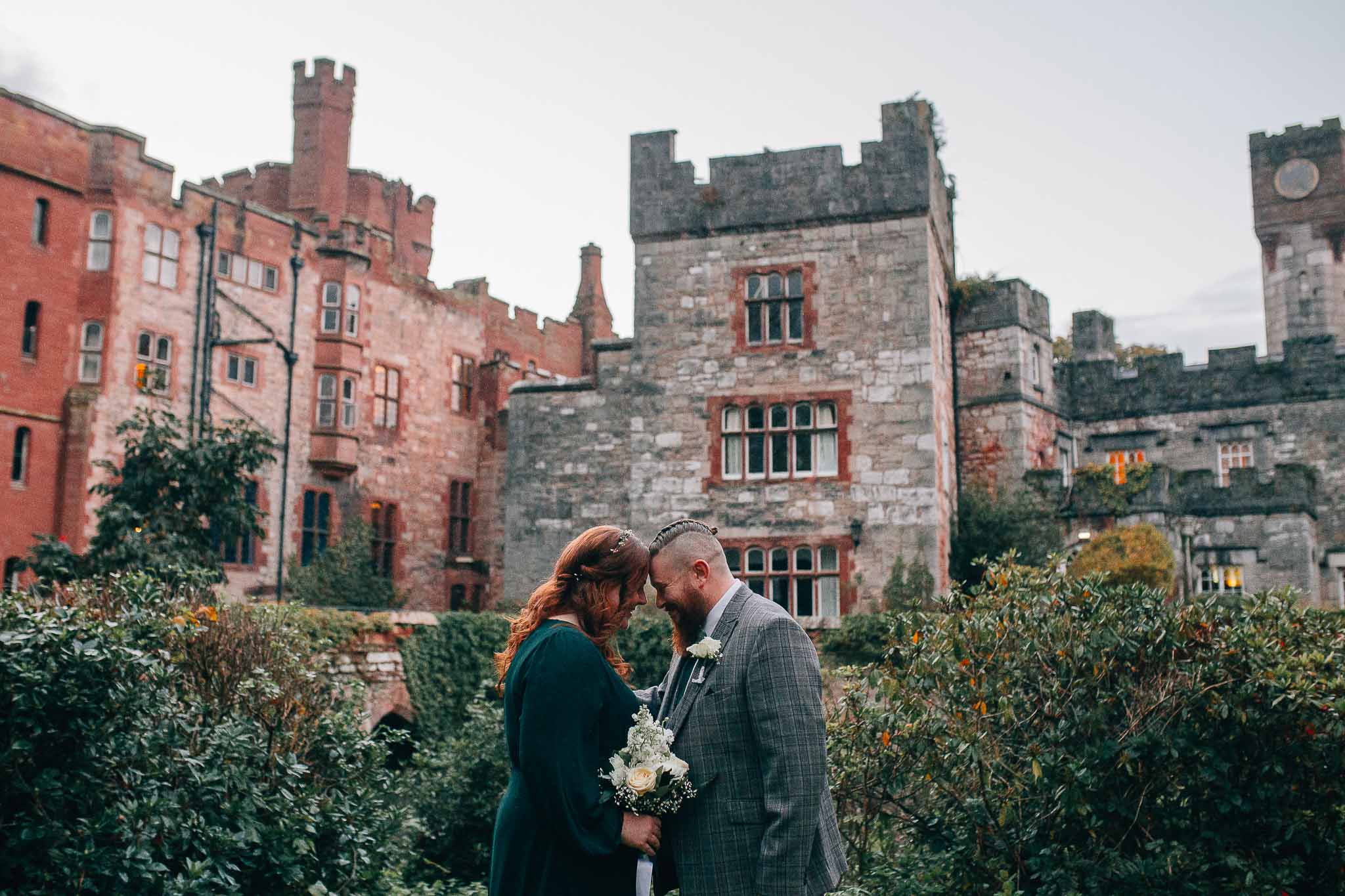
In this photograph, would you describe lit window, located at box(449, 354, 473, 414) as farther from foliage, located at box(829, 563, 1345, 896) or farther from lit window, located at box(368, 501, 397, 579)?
foliage, located at box(829, 563, 1345, 896)

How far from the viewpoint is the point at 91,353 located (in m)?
Answer: 22.8

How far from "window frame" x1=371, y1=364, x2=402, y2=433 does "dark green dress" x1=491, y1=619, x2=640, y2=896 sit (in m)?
24.8

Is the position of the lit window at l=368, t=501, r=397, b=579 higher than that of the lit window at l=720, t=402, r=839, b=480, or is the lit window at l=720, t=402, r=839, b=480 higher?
the lit window at l=720, t=402, r=839, b=480

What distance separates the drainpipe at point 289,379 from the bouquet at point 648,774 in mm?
22083

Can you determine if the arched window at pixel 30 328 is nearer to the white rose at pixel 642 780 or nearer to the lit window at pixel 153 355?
the lit window at pixel 153 355

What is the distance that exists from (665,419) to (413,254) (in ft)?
62.2

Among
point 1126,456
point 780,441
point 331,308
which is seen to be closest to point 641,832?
point 780,441

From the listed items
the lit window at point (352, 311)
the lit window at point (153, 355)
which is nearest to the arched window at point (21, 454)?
the lit window at point (153, 355)

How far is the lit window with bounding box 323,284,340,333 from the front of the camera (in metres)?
27.3

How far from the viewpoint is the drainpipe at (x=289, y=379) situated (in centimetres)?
2556

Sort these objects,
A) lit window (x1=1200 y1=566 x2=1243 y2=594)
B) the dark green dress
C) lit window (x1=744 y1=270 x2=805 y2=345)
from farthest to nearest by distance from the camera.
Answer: lit window (x1=1200 y1=566 x2=1243 y2=594)
lit window (x1=744 y1=270 x2=805 y2=345)
the dark green dress

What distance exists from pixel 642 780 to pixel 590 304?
3498cm

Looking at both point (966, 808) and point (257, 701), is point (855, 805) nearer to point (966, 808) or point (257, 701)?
point (966, 808)

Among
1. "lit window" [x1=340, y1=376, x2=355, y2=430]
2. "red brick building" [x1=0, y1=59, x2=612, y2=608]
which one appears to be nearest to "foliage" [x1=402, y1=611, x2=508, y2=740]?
"red brick building" [x1=0, y1=59, x2=612, y2=608]
